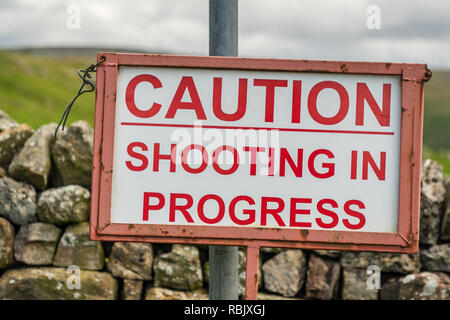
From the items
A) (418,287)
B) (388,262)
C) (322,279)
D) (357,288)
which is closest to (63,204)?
(322,279)

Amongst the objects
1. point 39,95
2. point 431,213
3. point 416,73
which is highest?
point 39,95

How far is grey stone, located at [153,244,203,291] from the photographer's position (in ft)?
16.5

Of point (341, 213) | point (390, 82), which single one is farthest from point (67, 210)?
point (390, 82)

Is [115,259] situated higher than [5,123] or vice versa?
[5,123]

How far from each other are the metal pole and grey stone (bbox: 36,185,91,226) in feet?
7.27

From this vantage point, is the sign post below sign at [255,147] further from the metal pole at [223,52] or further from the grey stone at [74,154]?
the grey stone at [74,154]

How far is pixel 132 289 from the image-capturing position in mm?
5066

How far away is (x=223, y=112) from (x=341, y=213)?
2.99 ft

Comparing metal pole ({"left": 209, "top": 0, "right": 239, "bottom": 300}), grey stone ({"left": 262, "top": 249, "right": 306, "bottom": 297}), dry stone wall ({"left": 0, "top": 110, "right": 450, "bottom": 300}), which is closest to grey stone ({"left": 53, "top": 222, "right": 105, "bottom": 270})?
dry stone wall ({"left": 0, "top": 110, "right": 450, "bottom": 300})

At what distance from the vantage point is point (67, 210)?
16.5 ft

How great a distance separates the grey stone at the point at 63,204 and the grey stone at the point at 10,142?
0.56 meters

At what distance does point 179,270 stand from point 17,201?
5.42 feet

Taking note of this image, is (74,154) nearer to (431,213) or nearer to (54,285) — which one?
(54,285)

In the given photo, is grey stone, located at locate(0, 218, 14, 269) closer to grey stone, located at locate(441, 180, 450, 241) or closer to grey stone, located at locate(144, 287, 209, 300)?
grey stone, located at locate(144, 287, 209, 300)
